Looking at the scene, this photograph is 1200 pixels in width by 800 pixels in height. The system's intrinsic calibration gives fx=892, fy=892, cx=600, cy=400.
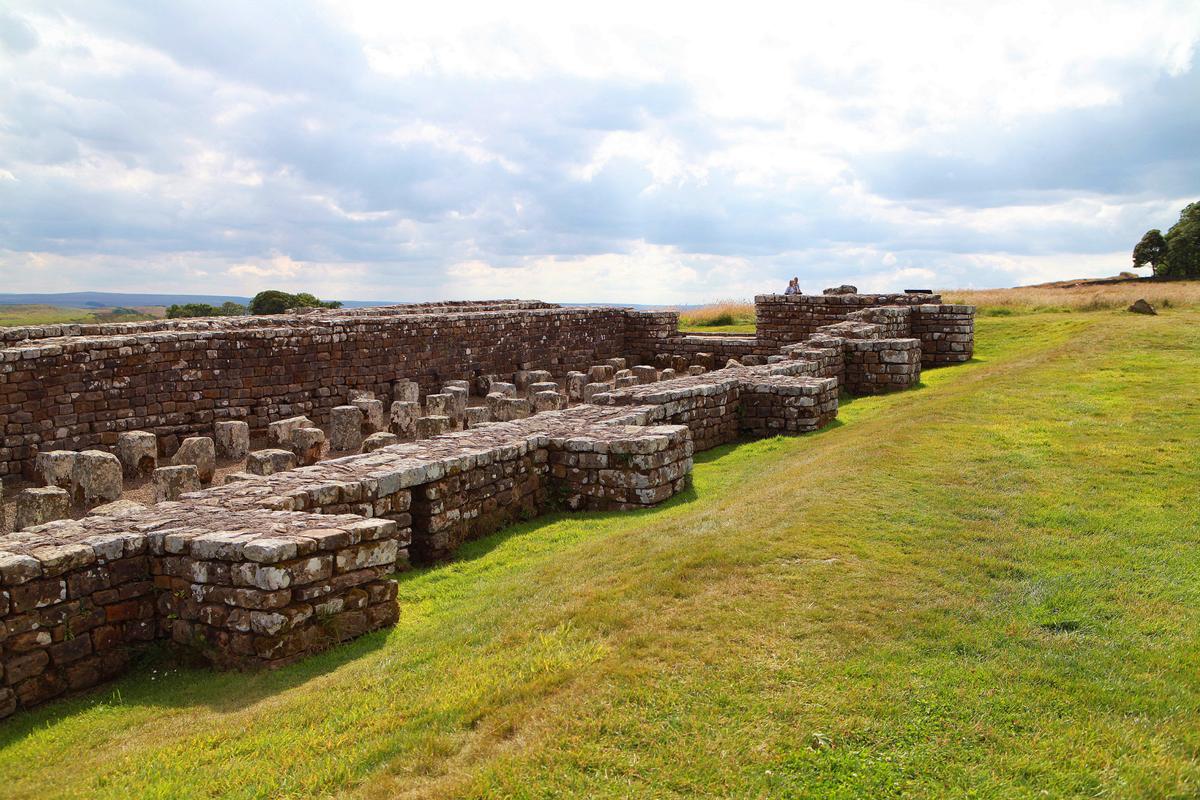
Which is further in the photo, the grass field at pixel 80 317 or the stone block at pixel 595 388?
the grass field at pixel 80 317

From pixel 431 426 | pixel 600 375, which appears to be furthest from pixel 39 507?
pixel 600 375

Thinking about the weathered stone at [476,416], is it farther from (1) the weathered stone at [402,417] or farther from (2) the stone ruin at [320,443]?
(1) the weathered stone at [402,417]

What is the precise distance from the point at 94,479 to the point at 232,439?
3385mm

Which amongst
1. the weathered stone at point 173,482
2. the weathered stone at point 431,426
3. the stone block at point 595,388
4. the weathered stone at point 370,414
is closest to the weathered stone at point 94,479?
the weathered stone at point 173,482

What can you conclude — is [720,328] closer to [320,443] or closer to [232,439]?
[320,443]

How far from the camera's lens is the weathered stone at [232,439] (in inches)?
657

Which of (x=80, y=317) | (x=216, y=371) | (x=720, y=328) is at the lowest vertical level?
(x=216, y=371)

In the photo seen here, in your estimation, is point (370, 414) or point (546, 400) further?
point (546, 400)

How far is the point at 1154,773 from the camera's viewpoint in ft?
15.0

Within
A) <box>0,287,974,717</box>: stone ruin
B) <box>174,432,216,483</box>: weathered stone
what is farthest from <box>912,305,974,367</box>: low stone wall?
<box>174,432,216,483</box>: weathered stone

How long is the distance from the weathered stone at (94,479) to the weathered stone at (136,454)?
1.51 m

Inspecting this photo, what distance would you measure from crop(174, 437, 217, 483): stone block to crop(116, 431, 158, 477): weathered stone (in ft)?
2.19

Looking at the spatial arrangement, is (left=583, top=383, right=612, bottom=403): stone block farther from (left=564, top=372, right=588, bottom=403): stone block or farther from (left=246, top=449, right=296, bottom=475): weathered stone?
(left=246, top=449, right=296, bottom=475): weathered stone

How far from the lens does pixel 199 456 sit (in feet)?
48.4
